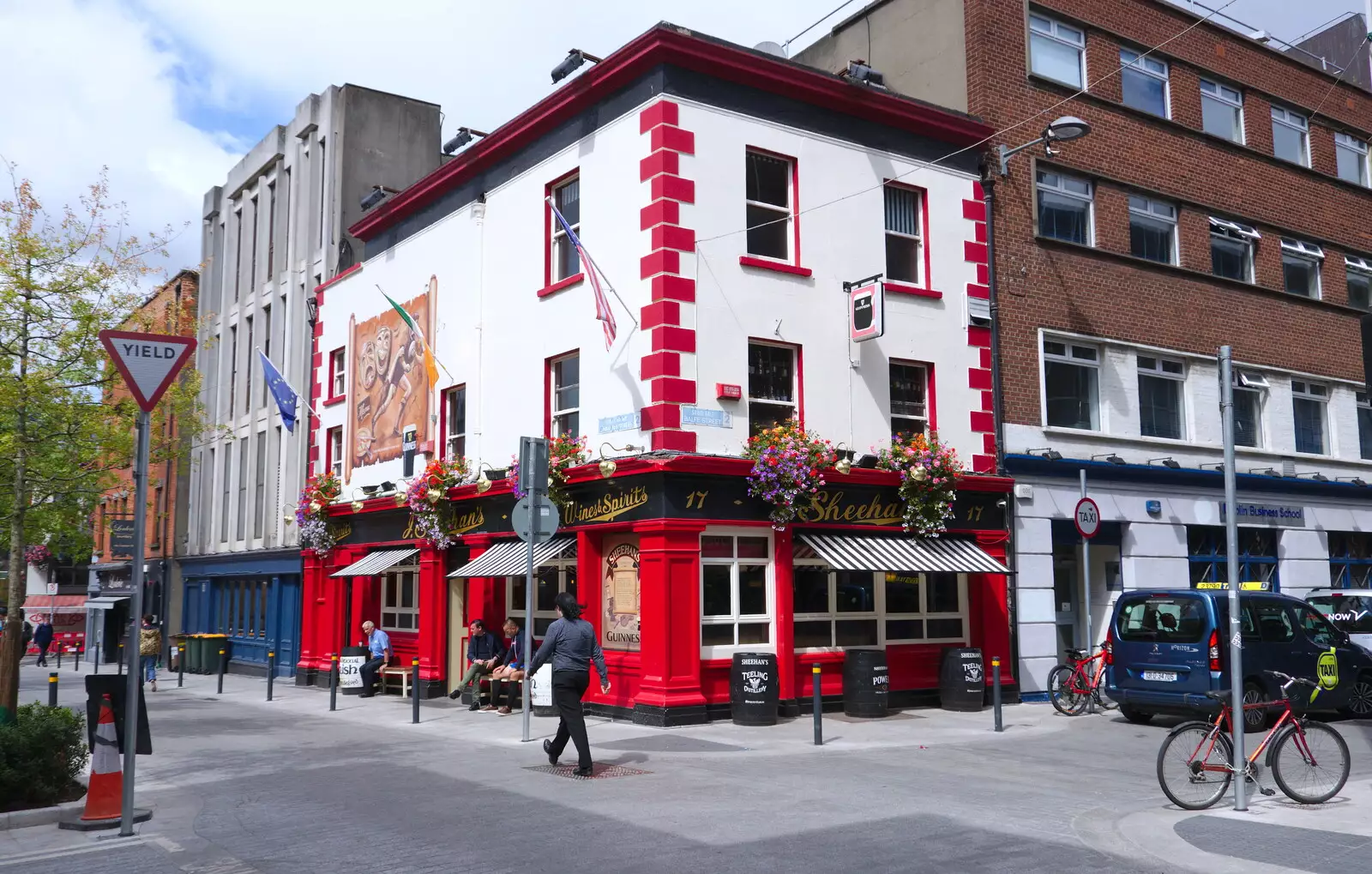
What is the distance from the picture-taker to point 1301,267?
27578 millimetres

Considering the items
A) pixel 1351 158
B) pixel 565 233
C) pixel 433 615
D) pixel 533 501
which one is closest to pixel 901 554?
pixel 533 501

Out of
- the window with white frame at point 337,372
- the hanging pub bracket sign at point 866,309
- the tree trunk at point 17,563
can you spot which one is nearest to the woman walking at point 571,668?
the tree trunk at point 17,563

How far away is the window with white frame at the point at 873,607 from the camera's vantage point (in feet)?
61.3

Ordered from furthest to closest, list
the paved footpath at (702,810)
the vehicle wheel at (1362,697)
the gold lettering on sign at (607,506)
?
the gold lettering on sign at (607,506), the vehicle wheel at (1362,697), the paved footpath at (702,810)

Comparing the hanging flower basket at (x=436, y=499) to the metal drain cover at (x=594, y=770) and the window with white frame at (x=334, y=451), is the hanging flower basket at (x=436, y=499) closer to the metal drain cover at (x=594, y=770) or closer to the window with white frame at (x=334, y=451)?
the window with white frame at (x=334, y=451)

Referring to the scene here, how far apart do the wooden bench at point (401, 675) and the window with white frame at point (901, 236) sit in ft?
38.1

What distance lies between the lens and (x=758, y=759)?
43.3ft

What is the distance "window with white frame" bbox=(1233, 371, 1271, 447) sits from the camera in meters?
25.7

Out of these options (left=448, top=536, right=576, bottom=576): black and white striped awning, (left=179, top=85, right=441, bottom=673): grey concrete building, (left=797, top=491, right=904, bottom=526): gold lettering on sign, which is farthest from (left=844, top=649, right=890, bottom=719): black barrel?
(left=179, top=85, right=441, bottom=673): grey concrete building

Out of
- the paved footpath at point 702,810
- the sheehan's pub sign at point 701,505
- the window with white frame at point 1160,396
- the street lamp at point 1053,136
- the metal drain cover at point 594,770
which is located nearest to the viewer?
the paved footpath at point 702,810

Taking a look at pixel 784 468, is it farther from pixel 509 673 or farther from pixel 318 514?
pixel 318 514

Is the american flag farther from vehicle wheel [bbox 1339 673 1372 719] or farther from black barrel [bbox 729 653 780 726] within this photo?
vehicle wheel [bbox 1339 673 1372 719]

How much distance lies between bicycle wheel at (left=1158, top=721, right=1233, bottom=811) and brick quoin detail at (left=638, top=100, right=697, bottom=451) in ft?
28.8

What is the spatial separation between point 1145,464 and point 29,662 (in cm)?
4180
